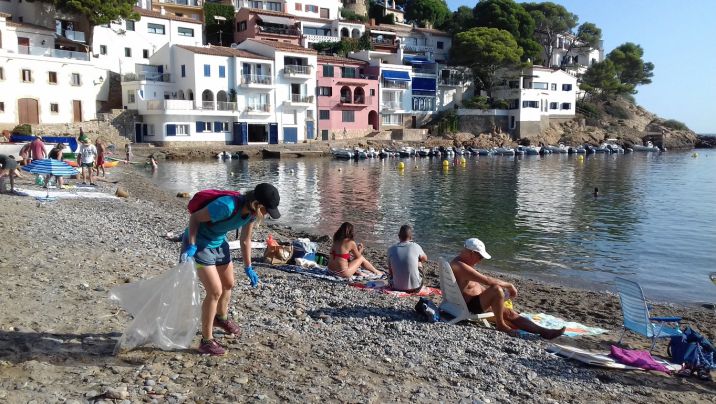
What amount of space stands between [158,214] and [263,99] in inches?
1815

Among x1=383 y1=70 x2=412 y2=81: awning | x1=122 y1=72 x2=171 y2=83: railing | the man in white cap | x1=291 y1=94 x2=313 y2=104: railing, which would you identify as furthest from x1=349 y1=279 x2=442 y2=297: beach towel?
x1=383 y1=70 x2=412 y2=81: awning

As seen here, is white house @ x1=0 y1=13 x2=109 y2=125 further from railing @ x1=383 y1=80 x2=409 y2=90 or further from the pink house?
railing @ x1=383 y1=80 x2=409 y2=90

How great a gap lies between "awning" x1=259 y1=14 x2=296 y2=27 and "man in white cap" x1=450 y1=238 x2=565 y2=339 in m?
69.3

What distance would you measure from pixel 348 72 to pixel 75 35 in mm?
30313

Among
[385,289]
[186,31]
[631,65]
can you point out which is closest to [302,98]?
[186,31]

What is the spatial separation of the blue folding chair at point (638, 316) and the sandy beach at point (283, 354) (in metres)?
0.56

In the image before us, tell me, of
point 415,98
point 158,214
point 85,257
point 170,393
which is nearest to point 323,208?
point 158,214

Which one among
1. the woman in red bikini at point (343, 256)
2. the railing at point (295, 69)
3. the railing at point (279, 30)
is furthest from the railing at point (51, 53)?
the woman in red bikini at point (343, 256)

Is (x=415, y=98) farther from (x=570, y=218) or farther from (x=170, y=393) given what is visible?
(x=170, y=393)

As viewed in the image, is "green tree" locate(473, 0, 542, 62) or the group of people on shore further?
"green tree" locate(473, 0, 542, 62)

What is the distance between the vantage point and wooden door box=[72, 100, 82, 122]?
2104 inches

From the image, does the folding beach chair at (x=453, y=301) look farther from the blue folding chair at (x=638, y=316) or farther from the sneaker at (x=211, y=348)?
the sneaker at (x=211, y=348)

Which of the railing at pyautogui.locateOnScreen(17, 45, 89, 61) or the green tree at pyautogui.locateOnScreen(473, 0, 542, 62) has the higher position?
the green tree at pyautogui.locateOnScreen(473, 0, 542, 62)

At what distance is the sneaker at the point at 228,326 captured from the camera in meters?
6.54
